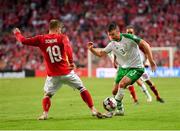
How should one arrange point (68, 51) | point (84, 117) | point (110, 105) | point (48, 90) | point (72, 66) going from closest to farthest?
point (68, 51) < point (72, 66) < point (48, 90) < point (110, 105) < point (84, 117)

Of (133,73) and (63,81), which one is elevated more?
(133,73)

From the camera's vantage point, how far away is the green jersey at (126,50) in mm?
14914

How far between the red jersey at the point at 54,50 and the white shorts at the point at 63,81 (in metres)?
0.12

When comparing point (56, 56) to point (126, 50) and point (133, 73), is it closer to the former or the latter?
point (126, 50)

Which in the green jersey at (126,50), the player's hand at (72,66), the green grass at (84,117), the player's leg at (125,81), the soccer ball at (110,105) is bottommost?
the green grass at (84,117)

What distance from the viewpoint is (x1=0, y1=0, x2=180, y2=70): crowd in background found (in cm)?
4447

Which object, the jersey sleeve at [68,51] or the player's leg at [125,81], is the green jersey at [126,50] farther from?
the jersey sleeve at [68,51]

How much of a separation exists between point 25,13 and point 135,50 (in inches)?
1402

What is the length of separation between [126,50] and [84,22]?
32.4 meters

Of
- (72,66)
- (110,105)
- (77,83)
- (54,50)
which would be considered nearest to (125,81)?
(110,105)

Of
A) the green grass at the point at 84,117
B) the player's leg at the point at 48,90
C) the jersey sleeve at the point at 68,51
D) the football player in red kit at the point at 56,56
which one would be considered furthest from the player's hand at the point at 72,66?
the green grass at the point at 84,117

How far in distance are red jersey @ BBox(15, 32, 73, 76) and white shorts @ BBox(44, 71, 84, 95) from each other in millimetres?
124

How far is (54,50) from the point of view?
14281mm

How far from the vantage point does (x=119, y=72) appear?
16.1 meters
